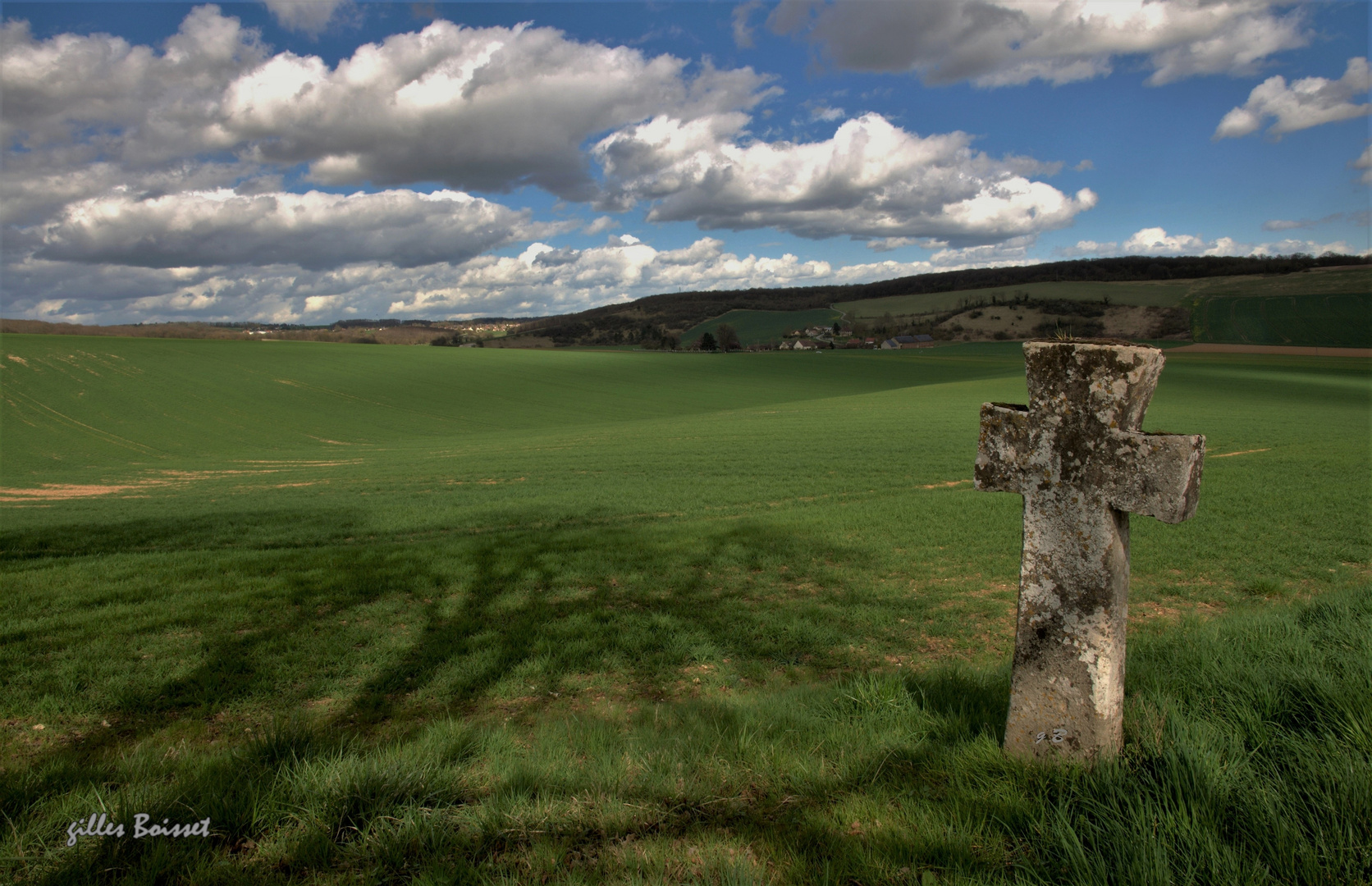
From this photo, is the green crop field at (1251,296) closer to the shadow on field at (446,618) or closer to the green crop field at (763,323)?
the green crop field at (763,323)

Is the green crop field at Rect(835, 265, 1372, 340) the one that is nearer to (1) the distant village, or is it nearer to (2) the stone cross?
(1) the distant village

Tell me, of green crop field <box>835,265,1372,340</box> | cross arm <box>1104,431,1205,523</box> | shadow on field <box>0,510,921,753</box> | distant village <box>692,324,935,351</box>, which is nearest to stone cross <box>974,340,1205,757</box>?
cross arm <box>1104,431,1205,523</box>

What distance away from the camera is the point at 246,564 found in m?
9.58

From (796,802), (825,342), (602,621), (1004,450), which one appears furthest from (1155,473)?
(825,342)

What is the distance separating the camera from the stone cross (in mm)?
3203

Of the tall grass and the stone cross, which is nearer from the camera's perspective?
the tall grass

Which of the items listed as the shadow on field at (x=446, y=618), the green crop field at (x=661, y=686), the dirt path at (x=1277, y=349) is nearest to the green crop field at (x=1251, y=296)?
the dirt path at (x=1277, y=349)

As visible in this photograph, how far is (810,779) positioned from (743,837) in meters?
0.54

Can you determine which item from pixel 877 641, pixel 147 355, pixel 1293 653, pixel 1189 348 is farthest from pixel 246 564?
pixel 1189 348

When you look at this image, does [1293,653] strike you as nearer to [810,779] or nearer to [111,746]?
[810,779]

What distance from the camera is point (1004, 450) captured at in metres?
3.62

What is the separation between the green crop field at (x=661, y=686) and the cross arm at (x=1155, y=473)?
972mm

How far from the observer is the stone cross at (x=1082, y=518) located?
3203 millimetres

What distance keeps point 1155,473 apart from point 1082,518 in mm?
373
